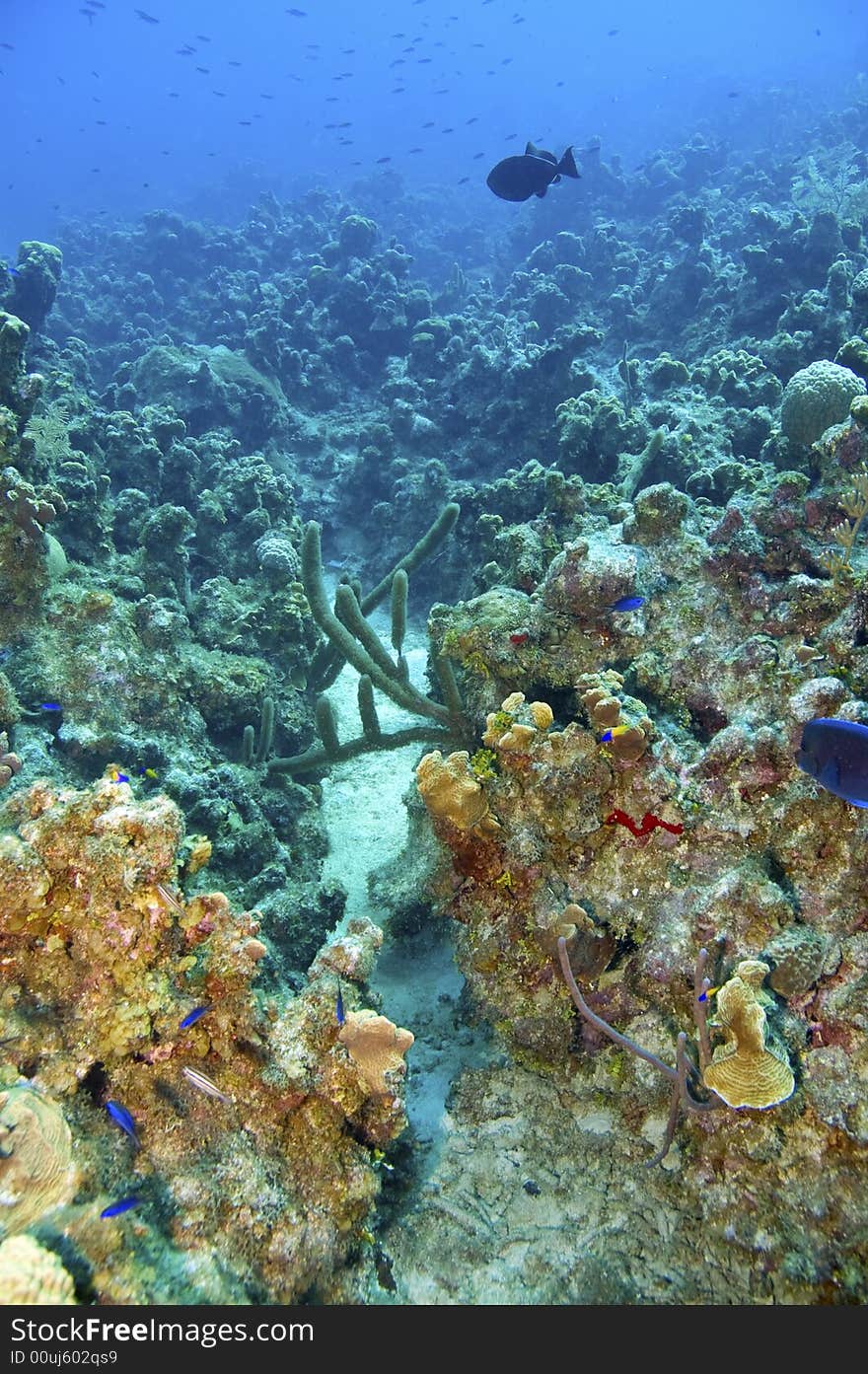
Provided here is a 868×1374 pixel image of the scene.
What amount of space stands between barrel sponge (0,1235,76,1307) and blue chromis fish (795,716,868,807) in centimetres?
253

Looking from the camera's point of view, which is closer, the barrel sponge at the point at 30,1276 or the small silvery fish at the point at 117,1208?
the barrel sponge at the point at 30,1276

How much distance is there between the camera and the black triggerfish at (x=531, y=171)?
7223mm

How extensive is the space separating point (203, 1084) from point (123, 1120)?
258 millimetres

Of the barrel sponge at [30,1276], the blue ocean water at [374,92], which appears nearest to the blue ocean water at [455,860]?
the barrel sponge at [30,1276]

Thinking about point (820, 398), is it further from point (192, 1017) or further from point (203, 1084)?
point (203, 1084)

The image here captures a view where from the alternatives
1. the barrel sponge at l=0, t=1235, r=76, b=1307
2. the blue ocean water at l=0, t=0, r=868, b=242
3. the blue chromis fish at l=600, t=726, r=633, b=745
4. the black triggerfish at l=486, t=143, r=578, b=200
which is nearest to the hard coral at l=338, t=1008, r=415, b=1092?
the barrel sponge at l=0, t=1235, r=76, b=1307

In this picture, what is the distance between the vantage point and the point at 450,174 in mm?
40281

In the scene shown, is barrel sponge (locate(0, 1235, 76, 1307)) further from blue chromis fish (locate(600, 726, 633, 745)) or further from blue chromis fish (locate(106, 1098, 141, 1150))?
blue chromis fish (locate(600, 726, 633, 745))

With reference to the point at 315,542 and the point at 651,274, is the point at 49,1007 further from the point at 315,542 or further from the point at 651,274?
the point at 651,274

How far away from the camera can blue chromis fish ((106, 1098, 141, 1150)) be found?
2.17 metres

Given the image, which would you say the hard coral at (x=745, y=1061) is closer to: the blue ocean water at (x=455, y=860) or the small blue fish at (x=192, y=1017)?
the blue ocean water at (x=455, y=860)

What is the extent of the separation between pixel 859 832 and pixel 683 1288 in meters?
1.77

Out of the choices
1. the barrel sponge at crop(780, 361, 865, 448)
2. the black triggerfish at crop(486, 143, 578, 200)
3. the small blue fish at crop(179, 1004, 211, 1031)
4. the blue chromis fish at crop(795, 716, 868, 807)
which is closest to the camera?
the blue chromis fish at crop(795, 716, 868, 807)

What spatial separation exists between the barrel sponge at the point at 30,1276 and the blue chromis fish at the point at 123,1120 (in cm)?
54
